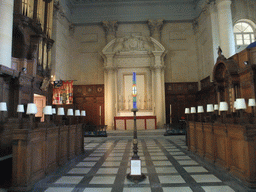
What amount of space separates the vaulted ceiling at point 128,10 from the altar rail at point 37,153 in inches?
530

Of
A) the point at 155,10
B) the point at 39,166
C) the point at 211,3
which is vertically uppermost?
the point at 155,10

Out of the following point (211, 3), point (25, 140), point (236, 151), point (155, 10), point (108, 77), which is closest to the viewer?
point (25, 140)

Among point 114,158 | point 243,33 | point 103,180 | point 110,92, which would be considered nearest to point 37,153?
point 103,180

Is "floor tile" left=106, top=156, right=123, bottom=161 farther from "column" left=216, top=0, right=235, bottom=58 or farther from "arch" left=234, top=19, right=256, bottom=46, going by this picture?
"arch" left=234, top=19, right=256, bottom=46

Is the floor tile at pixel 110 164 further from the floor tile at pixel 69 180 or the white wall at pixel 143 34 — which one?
the white wall at pixel 143 34

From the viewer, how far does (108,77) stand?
1541 cm

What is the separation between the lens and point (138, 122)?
13.6m

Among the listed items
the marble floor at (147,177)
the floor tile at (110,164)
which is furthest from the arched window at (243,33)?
the floor tile at (110,164)

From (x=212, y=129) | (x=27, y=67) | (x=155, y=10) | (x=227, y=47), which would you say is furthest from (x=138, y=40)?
A: (x=212, y=129)

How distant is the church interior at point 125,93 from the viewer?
3.90 meters

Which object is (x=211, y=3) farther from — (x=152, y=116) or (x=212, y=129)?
(x=212, y=129)

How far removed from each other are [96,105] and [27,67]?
717cm

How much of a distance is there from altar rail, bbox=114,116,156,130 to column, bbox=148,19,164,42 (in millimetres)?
7021

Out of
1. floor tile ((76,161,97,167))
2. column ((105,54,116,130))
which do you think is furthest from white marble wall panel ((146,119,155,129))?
floor tile ((76,161,97,167))
